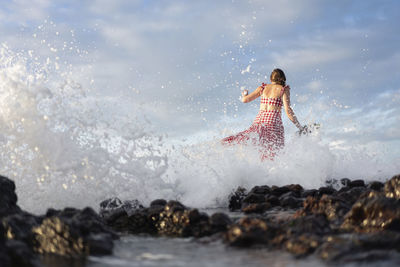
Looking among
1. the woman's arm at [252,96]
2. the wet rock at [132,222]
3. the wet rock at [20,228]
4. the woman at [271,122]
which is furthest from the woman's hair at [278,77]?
the wet rock at [20,228]

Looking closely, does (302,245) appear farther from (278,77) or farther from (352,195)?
(278,77)

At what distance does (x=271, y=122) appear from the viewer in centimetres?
1252

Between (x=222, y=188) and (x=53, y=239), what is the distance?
567 cm

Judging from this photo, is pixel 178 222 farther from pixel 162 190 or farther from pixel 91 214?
pixel 162 190

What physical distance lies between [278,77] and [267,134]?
1743mm

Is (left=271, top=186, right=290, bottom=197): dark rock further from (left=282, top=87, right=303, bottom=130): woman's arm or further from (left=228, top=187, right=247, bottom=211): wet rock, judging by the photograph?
(left=282, top=87, right=303, bottom=130): woman's arm

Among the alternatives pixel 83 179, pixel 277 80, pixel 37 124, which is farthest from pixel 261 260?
pixel 277 80

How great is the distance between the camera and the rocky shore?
3.83m

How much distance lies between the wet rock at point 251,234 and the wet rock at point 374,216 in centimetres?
96

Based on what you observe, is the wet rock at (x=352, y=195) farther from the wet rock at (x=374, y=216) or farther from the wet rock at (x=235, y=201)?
the wet rock at (x=235, y=201)

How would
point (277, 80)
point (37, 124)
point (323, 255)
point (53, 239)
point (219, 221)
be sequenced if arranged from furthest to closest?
point (277, 80) < point (37, 124) < point (219, 221) < point (53, 239) < point (323, 255)

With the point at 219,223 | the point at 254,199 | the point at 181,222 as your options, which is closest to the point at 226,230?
the point at 219,223

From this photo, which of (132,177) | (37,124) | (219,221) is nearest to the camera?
(219,221)

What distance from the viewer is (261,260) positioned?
3.89m
